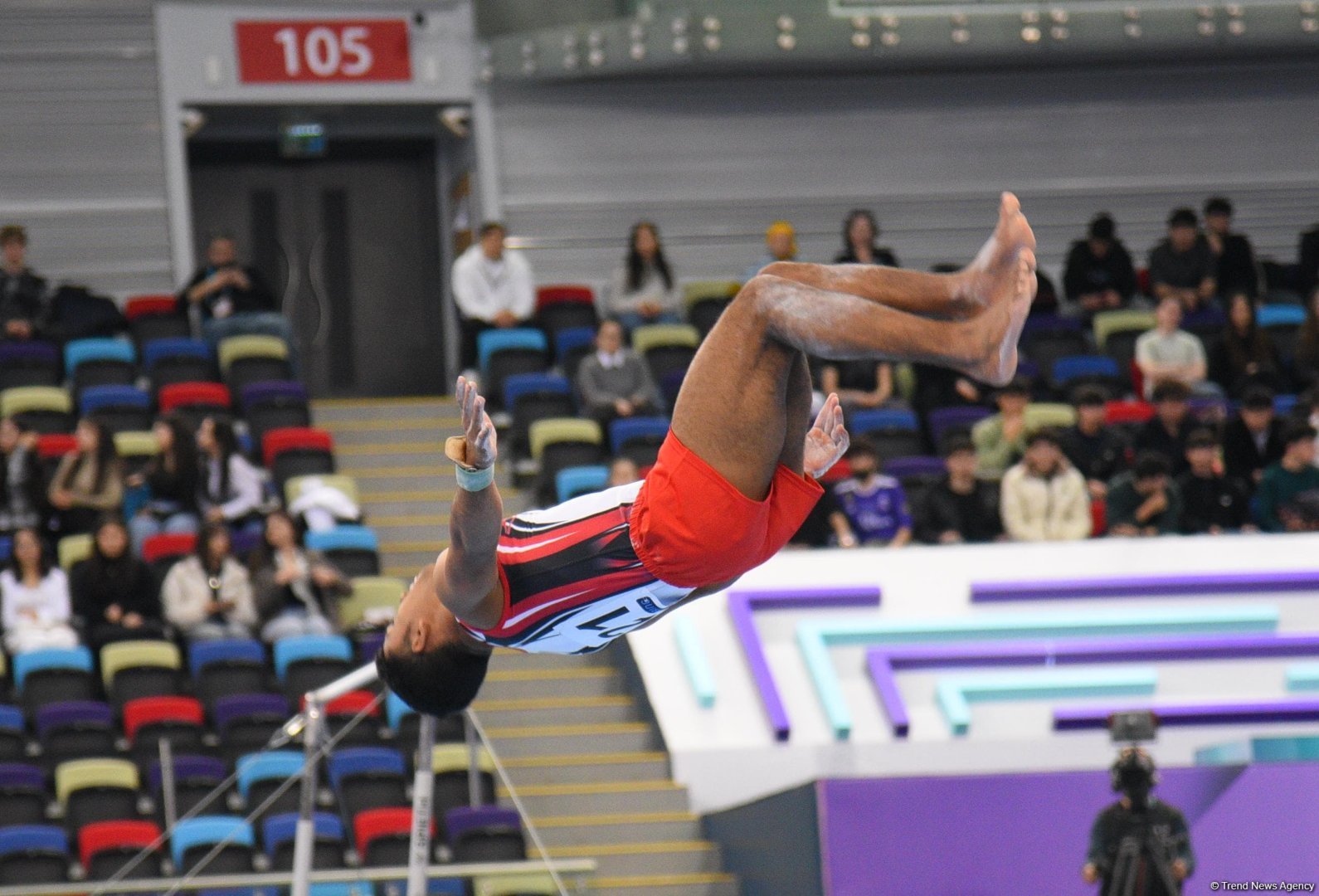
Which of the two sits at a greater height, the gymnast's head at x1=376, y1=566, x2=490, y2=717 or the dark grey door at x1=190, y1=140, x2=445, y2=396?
the dark grey door at x1=190, y1=140, x2=445, y2=396

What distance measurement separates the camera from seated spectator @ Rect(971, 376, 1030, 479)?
10789mm

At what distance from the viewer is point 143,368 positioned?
38.2ft

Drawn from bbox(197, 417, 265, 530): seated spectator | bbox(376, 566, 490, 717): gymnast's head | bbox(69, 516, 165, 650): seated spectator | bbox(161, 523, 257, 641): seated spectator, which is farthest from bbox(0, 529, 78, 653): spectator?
bbox(376, 566, 490, 717): gymnast's head

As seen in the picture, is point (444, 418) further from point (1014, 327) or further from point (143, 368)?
point (1014, 327)

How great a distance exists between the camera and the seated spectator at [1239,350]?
1196 centimetres

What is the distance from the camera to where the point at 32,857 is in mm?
8227

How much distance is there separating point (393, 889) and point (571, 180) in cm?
784

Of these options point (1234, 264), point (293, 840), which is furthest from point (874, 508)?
point (1234, 264)

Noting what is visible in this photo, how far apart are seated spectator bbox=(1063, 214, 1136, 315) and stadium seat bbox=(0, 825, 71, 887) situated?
7.60 meters

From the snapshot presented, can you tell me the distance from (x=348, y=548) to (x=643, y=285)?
311 centimetres

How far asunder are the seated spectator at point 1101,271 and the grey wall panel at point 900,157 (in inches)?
60.6

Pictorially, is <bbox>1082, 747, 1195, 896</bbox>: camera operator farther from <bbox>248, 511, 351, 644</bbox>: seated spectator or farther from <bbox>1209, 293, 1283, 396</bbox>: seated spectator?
<bbox>1209, 293, 1283, 396</bbox>: seated spectator

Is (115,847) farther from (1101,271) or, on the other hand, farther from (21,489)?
(1101,271)

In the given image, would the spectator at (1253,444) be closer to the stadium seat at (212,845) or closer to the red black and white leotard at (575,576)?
the stadium seat at (212,845)
